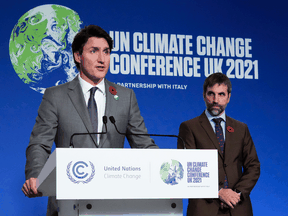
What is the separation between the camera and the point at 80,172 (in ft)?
4.33

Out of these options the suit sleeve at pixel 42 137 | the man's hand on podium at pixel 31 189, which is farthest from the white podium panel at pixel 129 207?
the suit sleeve at pixel 42 137

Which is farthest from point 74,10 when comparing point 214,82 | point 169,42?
point 214,82

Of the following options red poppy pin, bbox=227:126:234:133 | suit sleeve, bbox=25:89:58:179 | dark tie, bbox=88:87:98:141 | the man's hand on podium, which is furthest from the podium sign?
red poppy pin, bbox=227:126:234:133

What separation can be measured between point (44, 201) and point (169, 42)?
6.33ft

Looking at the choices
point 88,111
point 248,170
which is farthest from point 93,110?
point 248,170

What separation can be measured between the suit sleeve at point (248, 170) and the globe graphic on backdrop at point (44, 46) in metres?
1.81

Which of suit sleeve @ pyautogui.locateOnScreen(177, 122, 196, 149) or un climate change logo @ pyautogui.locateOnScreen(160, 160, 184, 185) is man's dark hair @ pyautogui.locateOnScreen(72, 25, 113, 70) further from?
un climate change logo @ pyautogui.locateOnScreen(160, 160, 184, 185)

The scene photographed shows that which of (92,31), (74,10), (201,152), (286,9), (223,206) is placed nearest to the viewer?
(201,152)

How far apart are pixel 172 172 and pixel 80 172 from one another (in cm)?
31

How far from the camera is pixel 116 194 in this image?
52.3 inches

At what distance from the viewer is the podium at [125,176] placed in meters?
1.31

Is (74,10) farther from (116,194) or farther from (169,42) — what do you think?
(116,194)

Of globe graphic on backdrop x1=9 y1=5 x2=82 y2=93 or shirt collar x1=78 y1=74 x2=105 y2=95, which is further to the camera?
globe graphic on backdrop x1=9 y1=5 x2=82 y2=93

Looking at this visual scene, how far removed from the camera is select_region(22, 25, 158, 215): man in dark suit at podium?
1.96m
